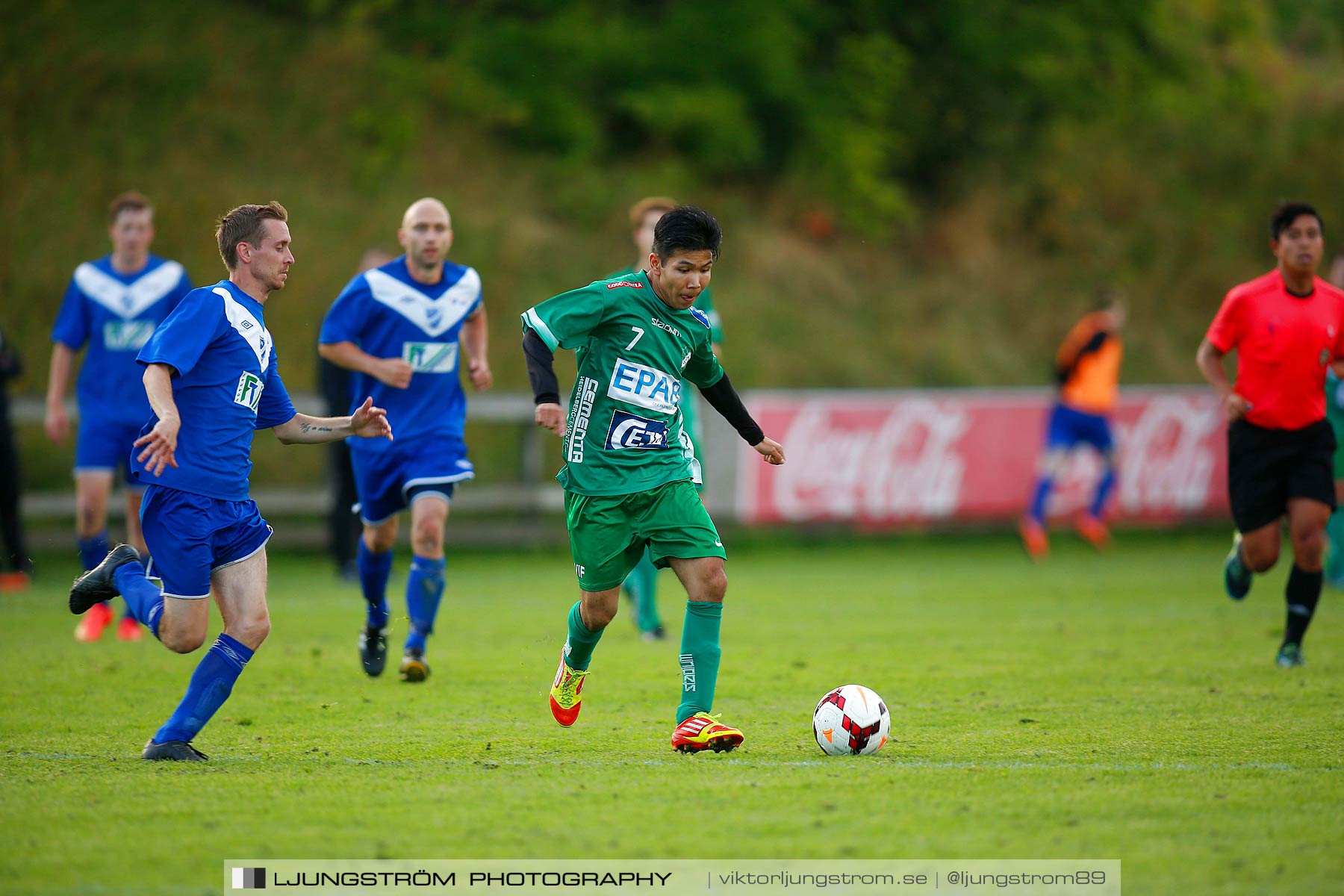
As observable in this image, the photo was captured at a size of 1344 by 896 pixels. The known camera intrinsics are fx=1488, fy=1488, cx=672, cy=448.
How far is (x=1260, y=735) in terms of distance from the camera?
634cm

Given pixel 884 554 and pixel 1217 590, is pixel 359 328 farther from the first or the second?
pixel 884 554

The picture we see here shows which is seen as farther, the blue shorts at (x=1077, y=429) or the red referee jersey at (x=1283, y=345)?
the blue shorts at (x=1077, y=429)

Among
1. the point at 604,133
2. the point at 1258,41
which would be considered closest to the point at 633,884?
the point at 604,133

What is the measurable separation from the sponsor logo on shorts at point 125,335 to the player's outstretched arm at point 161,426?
15.3 ft

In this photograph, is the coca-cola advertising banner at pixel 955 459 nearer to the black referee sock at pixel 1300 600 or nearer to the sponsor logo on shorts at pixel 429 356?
the black referee sock at pixel 1300 600

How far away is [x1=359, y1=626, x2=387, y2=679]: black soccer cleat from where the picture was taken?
8172 millimetres

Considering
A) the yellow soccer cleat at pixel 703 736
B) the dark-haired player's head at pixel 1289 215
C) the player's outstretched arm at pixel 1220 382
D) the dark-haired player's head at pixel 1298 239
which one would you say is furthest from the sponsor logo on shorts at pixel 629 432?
the dark-haired player's head at pixel 1289 215

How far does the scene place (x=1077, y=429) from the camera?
639 inches

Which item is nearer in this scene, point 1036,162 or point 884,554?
point 884,554

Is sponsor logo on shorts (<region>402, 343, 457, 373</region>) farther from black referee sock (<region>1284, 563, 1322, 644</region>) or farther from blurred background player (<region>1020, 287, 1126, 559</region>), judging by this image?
blurred background player (<region>1020, 287, 1126, 559</region>)

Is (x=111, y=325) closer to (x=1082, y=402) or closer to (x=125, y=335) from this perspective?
(x=125, y=335)

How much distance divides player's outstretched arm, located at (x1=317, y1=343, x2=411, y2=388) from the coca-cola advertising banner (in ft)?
27.3

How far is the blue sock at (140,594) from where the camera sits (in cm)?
575

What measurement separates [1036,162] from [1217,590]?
12595mm
